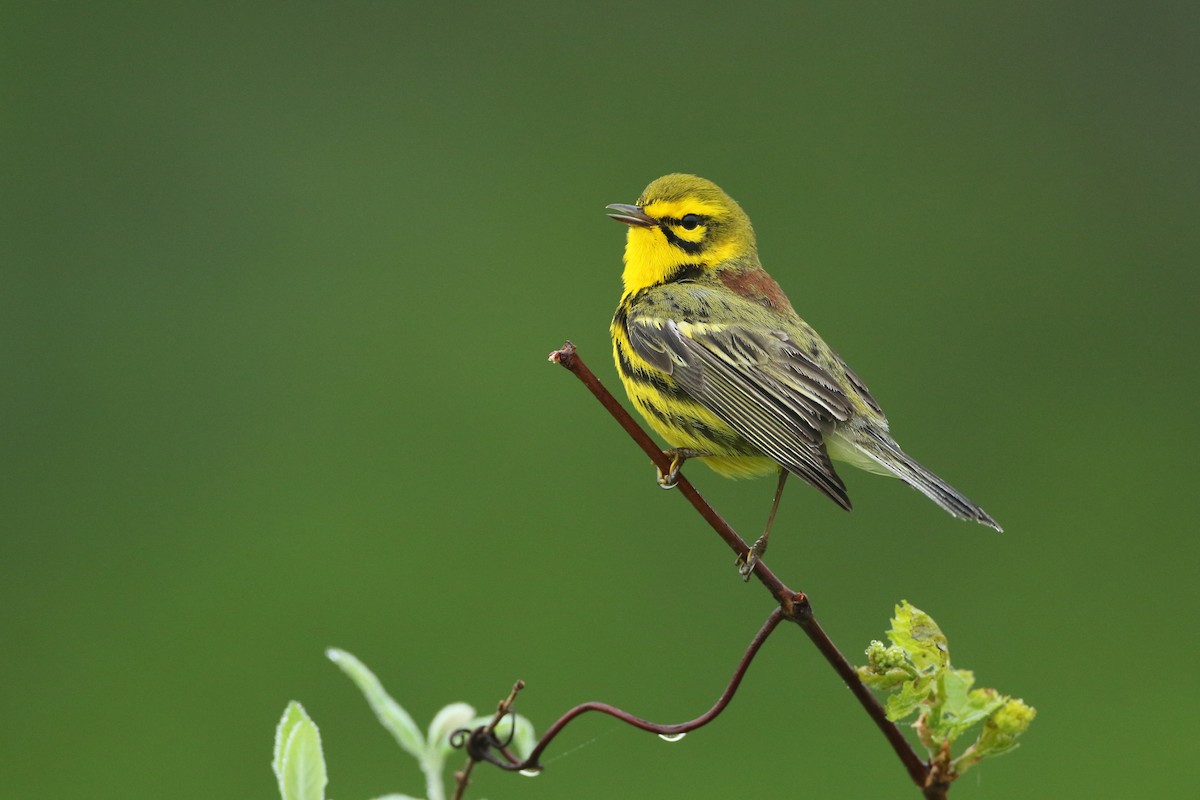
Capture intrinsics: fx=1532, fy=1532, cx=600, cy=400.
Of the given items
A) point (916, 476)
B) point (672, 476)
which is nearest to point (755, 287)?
point (916, 476)

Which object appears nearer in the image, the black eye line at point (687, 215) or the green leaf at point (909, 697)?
the green leaf at point (909, 697)

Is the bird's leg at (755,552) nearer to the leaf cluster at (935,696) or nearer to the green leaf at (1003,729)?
the leaf cluster at (935,696)

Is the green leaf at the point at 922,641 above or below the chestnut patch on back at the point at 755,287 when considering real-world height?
below

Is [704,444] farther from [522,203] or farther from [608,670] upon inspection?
[522,203]

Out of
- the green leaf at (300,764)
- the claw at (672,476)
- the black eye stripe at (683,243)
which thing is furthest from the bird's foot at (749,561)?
the black eye stripe at (683,243)

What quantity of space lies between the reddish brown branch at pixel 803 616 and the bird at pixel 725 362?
1057 millimetres

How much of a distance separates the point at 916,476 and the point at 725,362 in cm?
53

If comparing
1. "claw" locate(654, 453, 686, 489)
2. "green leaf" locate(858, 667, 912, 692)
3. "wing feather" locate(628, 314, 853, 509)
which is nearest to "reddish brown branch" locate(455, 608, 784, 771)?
"green leaf" locate(858, 667, 912, 692)

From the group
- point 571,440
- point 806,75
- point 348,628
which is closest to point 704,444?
point 348,628

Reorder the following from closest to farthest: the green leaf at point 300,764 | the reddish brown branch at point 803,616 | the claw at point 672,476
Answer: the reddish brown branch at point 803,616 → the green leaf at point 300,764 → the claw at point 672,476

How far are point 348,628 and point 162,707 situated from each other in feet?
2.46

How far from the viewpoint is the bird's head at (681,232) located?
12.0 feet

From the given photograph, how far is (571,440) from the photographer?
680 centimetres

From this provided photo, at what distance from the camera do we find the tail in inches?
113
